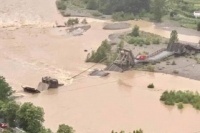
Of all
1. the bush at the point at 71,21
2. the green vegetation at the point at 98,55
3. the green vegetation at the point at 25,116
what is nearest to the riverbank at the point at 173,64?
the green vegetation at the point at 98,55

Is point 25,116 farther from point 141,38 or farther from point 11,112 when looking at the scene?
point 141,38

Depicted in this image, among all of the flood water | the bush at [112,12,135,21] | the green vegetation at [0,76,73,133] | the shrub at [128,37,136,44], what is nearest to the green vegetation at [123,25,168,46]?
the shrub at [128,37,136,44]

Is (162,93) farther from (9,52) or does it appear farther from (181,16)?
(181,16)

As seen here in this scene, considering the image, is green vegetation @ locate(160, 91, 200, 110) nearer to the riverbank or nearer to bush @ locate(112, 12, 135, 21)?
the riverbank

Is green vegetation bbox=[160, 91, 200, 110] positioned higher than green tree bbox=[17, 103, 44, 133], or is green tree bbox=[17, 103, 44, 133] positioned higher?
green tree bbox=[17, 103, 44, 133]

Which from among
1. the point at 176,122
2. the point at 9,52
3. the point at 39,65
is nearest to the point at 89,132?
the point at 176,122
